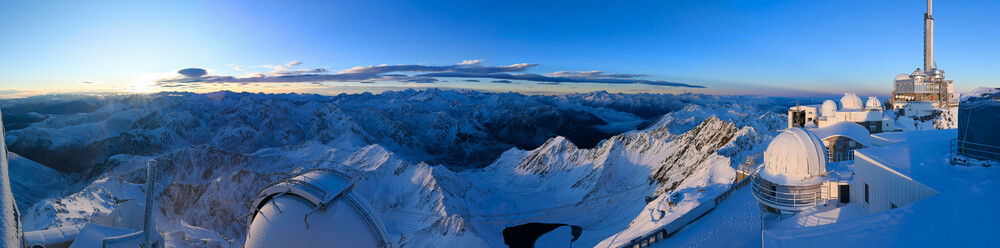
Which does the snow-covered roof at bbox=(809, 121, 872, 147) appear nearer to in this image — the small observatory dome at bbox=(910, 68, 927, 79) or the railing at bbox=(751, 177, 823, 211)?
the railing at bbox=(751, 177, 823, 211)

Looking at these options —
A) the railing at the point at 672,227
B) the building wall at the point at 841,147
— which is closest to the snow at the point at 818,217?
the railing at the point at 672,227

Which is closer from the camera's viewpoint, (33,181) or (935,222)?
(935,222)

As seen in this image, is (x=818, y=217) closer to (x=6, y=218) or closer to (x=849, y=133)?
(x=6, y=218)

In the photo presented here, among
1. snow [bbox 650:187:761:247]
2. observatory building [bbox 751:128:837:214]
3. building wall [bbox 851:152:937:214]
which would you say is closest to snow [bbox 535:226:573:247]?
snow [bbox 650:187:761:247]

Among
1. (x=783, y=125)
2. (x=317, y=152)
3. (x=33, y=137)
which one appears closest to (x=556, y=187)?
(x=783, y=125)

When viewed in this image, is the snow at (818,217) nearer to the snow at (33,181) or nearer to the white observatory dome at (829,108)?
the white observatory dome at (829,108)

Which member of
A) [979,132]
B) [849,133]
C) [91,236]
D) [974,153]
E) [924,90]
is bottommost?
[91,236]

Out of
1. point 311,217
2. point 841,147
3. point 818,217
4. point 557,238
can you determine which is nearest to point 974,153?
point 818,217

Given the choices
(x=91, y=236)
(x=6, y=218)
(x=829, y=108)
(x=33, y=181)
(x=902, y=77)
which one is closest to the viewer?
(x=6, y=218)
